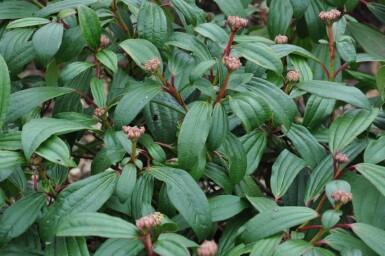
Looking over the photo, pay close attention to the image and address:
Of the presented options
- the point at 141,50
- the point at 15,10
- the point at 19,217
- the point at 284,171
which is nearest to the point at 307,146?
the point at 284,171

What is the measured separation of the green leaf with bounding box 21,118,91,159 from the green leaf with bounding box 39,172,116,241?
0.10 meters

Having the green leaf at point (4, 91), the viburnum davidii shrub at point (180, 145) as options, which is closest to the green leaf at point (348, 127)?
the viburnum davidii shrub at point (180, 145)

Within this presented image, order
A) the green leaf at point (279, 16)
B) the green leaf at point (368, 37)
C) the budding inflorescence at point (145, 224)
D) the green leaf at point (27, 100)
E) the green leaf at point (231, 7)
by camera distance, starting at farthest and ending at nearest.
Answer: the green leaf at point (368, 37)
the green leaf at point (279, 16)
the green leaf at point (231, 7)
the green leaf at point (27, 100)
the budding inflorescence at point (145, 224)

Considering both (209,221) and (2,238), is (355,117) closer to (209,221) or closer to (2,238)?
(209,221)

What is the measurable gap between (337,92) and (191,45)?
0.33 metres

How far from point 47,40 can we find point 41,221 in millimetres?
414

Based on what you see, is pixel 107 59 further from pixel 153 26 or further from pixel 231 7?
pixel 231 7

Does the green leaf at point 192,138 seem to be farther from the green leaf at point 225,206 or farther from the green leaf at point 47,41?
the green leaf at point 47,41

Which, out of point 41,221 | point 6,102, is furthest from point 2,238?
point 6,102

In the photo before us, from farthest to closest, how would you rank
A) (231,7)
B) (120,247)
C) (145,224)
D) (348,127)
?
(231,7) < (348,127) < (120,247) < (145,224)

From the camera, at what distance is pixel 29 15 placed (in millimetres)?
1622

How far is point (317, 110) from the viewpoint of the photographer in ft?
4.80

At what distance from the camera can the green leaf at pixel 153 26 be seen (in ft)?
4.77

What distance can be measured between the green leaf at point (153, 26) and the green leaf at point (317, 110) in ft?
1.16
